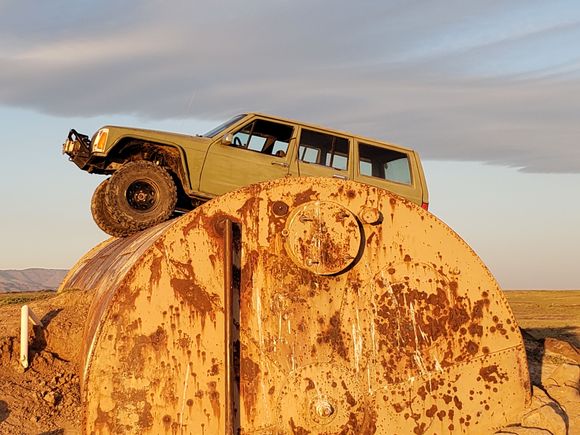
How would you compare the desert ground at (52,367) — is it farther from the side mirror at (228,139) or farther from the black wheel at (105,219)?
the side mirror at (228,139)

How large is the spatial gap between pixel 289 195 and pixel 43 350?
10.8 ft

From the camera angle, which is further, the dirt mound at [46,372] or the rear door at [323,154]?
the rear door at [323,154]

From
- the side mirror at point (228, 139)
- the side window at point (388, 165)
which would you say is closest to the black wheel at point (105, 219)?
the side mirror at point (228, 139)

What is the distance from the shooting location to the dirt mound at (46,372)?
675cm

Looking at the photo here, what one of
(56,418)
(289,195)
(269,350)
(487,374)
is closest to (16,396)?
(56,418)

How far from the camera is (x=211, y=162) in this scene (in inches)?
452

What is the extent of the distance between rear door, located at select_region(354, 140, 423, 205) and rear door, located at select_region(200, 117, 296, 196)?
51.8 inches

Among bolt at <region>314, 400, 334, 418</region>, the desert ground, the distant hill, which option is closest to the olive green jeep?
the desert ground

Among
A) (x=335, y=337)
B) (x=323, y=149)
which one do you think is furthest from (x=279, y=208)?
(x=323, y=149)

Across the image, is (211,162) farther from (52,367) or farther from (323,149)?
(52,367)

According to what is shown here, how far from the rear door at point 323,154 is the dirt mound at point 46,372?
436cm

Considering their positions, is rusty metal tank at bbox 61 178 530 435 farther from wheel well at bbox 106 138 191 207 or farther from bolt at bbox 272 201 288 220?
wheel well at bbox 106 138 191 207

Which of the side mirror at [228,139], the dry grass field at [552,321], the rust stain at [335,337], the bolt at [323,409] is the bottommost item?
the dry grass field at [552,321]

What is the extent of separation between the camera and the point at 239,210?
5859 mm
